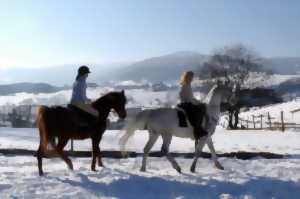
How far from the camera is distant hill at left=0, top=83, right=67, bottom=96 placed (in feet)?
348

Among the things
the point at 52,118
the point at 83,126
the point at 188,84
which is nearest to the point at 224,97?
the point at 188,84

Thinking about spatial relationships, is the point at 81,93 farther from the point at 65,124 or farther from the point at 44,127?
the point at 44,127

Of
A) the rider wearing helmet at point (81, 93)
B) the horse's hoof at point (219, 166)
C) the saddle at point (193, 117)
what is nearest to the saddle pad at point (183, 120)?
the saddle at point (193, 117)

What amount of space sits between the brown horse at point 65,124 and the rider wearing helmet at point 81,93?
10.0 inches

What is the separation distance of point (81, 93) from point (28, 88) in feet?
380

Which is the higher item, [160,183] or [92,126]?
[92,126]

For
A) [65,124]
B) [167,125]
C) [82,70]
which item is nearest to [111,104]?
[82,70]

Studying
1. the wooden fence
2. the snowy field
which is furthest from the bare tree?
the snowy field

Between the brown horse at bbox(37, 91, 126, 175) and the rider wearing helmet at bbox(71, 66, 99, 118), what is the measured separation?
253 mm

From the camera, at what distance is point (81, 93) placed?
24.3 feet

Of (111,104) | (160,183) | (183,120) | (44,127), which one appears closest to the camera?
(160,183)

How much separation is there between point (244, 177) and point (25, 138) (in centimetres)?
1211

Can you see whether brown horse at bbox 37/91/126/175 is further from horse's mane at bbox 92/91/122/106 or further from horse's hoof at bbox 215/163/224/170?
horse's hoof at bbox 215/163/224/170

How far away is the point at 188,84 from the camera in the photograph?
761 centimetres
